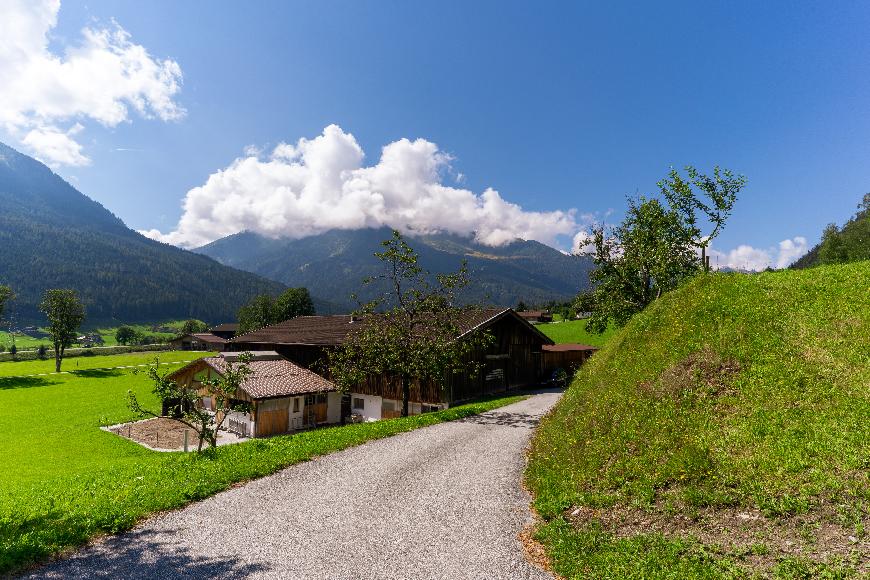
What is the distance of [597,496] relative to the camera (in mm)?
10641

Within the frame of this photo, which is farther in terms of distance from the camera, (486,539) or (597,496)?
(597,496)

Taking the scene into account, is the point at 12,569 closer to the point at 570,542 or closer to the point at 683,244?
the point at 570,542

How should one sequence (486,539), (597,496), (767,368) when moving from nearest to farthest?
(486,539) → (597,496) → (767,368)

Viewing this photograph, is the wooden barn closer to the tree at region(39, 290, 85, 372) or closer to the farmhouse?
the farmhouse

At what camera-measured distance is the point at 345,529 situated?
1045 cm

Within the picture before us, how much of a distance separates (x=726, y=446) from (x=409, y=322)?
68.8ft

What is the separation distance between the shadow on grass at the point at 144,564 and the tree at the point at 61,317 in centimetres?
9379

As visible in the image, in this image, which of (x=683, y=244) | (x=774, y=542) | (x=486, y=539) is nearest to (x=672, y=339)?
(x=774, y=542)

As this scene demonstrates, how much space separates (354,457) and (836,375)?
15.5 metres

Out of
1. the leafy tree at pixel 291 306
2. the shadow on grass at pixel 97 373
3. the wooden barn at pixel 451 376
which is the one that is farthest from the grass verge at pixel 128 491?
the leafy tree at pixel 291 306

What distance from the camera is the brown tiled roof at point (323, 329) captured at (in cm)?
3744

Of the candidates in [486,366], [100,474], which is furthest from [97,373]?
[100,474]

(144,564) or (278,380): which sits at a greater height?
(278,380)

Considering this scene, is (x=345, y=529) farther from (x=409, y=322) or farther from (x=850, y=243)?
(x=850, y=243)
